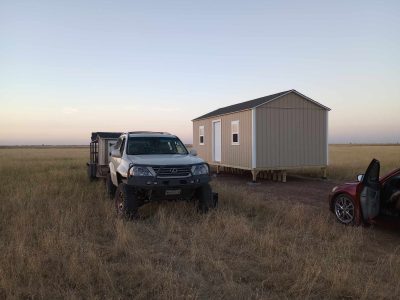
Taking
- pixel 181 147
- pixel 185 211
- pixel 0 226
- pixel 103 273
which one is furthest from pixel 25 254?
pixel 181 147

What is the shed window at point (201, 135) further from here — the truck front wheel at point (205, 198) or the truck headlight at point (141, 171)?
the truck headlight at point (141, 171)

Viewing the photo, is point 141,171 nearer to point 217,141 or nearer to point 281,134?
point 281,134

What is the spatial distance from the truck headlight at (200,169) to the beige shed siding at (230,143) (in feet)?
27.4

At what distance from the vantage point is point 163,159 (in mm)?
8633

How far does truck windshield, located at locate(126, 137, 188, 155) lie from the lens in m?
9.64

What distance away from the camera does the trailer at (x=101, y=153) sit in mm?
14672

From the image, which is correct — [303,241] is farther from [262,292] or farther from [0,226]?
[0,226]

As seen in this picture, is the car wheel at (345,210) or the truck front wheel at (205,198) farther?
the truck front wheel at (205,198)

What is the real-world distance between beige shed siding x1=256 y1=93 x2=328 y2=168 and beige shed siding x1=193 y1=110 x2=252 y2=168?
647 mm

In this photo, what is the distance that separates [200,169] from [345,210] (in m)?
3.15

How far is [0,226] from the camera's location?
304 inches

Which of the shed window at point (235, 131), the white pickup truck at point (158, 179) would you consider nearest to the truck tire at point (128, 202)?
the white pickup truck at point (158, 179)

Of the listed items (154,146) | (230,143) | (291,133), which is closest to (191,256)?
(154,146)

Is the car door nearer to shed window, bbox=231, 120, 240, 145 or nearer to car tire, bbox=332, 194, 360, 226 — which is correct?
car tire, bbox=332, 194, 360, 226
